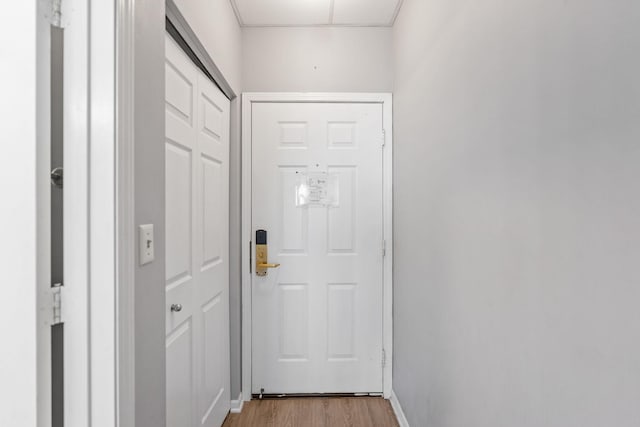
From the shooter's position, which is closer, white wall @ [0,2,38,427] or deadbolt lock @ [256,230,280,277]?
white wall @ [0,2,38,427]

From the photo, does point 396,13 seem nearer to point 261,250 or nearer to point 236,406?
point 261,250

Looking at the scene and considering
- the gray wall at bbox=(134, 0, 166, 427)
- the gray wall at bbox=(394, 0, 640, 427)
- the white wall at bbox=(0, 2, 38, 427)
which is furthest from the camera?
the gray wall at bbox=(134, 0, 166, 427)

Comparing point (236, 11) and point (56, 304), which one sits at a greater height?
point (236, 11)

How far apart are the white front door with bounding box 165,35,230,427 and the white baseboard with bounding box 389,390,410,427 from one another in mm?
1015

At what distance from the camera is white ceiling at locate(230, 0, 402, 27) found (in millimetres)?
1948

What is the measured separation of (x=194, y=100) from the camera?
150 centimetres

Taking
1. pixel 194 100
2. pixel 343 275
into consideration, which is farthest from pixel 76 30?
pixel 343 275

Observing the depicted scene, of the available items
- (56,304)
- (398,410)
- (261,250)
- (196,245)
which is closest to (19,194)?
(56,304)

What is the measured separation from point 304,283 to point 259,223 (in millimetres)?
489

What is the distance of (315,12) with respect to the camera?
2.03 m

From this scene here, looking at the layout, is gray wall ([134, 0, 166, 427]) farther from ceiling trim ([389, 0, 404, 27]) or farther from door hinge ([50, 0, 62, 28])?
ceiling trim ([389, 0, 404, 27])

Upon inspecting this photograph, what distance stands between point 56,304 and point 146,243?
0.25 metres

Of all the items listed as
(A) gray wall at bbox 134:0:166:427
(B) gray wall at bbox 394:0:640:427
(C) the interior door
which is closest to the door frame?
(C) the interior door

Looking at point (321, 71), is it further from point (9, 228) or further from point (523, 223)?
point (9, 228)
